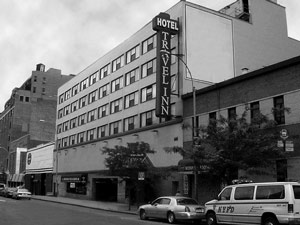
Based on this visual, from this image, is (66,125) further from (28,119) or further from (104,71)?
(28,119)

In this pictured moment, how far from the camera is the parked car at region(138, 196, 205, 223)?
20266mm

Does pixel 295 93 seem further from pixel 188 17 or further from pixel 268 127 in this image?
pixel 188 17

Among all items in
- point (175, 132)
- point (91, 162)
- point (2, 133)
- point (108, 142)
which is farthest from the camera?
point (2, 133)

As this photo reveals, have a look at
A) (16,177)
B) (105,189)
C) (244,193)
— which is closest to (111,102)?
(105,189)

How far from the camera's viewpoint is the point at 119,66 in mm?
46500

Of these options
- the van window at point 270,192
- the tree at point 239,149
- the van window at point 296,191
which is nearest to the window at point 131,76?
the tree at point 239,149

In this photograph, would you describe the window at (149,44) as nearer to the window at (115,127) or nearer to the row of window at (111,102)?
the row of window at (111,102)

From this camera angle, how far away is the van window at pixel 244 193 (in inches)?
660

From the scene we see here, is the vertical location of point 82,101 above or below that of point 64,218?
above

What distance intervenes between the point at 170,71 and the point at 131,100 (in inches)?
342

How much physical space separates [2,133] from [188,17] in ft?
311

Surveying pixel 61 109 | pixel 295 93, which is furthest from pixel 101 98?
pixel 295 93

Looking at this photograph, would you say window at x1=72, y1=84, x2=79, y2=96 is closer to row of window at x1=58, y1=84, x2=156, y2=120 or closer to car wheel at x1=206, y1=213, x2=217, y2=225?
row of window at x1=58, y1=84, x2=156, y2=120

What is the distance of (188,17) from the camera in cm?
3569
